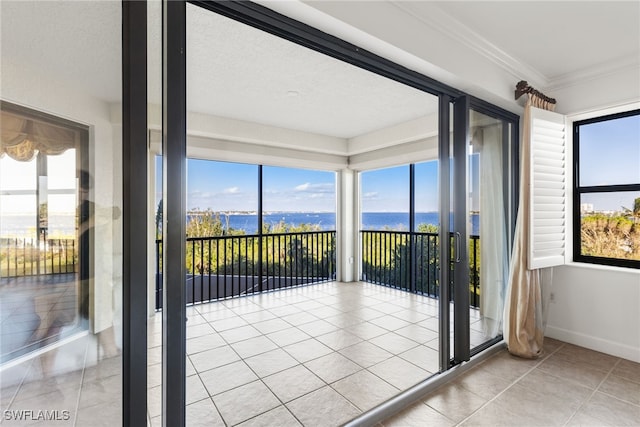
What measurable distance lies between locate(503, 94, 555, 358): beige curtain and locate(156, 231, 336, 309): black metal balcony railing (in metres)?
3.21

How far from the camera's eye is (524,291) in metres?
2.73

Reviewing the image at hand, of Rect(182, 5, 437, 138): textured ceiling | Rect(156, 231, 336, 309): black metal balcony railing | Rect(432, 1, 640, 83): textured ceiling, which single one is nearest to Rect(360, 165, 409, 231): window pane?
Rect(156, 231, 336, 309): black metal balcony railing

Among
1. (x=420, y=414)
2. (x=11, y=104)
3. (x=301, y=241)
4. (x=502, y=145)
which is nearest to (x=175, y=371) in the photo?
(x=11, y=104)

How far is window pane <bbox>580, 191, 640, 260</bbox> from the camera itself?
8.93 ft

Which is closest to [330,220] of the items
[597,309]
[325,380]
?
[325,380]

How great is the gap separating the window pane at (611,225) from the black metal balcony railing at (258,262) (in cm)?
373

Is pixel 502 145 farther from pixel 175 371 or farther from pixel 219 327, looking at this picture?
pixel 219 327

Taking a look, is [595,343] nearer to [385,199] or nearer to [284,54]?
→ [385,199]

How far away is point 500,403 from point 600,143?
8.71 feet

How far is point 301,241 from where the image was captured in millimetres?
5605

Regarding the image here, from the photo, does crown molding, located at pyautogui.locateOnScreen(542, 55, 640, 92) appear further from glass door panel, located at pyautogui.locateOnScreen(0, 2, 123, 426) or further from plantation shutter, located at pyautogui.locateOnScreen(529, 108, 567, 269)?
glass door panel, located at pyautogui.locateOnScreen(0, 2, 123, 426)

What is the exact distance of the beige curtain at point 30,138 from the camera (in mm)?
892

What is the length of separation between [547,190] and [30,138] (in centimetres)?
359

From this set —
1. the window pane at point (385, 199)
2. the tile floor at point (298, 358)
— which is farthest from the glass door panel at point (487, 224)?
the window pane at point (385, 199)
